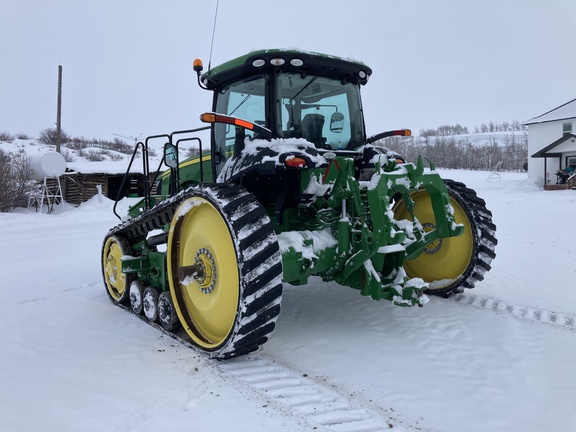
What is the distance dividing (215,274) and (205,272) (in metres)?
0.10

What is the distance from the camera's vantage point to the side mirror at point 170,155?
16.4 feet

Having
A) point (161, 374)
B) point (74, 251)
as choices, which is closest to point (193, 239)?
point (161, 374)

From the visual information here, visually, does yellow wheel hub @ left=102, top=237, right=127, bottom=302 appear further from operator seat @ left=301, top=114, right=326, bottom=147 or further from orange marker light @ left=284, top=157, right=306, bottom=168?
orange marker light @ left=284, top=157, right=306, bottom=168

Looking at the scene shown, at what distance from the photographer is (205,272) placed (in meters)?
4.27

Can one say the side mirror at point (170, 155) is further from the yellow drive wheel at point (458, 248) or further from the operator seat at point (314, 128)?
the yellow drive wheel at point (458, 248)

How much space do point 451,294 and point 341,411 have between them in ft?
9.87

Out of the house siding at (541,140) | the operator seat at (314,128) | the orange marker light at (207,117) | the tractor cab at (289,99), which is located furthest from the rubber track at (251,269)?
the house siding at (541,140)

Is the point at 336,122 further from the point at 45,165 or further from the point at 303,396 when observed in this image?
the point at 45,165

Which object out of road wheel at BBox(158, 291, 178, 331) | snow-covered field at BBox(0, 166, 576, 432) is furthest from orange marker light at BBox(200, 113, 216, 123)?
snow-covered field at BBox(0, 166, 576, 432)

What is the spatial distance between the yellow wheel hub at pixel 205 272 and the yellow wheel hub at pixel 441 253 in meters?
2.64

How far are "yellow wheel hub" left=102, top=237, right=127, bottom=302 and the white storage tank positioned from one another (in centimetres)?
1780

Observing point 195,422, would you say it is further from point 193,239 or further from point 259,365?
point 193,239

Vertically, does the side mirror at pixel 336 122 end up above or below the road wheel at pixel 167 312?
above

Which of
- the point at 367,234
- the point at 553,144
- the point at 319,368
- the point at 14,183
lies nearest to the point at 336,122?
the point at 367,234
